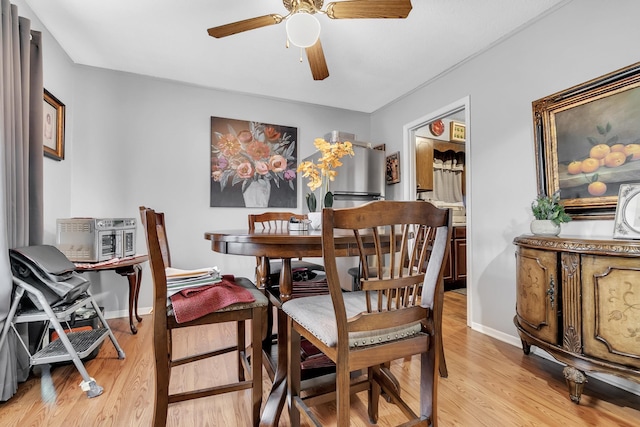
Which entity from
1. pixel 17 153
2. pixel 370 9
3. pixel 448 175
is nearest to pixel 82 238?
pixel 17 153

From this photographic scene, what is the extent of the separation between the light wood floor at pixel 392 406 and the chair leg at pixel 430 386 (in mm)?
481

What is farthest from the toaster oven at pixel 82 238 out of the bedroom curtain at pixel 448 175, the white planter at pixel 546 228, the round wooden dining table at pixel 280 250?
the bedroom curtain at pixel 448 175

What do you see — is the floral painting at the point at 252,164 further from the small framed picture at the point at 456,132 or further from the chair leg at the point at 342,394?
the chair leg at the point at 342,394

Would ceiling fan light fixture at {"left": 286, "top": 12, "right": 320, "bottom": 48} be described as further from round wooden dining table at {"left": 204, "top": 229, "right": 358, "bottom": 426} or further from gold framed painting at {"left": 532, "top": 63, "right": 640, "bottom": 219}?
gold framed painting at {"left": 532, "top": 63, "right": 640, "bottom": 219}

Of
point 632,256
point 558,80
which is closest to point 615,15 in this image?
point 558,80

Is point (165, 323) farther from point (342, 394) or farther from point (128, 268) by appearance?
point (128, 268)

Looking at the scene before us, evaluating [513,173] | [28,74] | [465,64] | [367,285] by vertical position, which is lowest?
[367,285]

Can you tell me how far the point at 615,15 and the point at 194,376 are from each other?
10.9 feet

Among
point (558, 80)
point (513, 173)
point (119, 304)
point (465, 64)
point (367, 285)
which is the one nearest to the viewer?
point (367, 285)

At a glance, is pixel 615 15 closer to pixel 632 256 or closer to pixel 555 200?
pixel 555 200

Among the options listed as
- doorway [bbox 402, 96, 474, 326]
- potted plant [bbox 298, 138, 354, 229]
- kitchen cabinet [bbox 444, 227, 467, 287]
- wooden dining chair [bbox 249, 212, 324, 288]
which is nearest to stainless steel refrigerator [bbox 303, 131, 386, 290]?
doorway [bbox 402, 96, 474, 326]

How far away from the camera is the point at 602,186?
185 centimetres

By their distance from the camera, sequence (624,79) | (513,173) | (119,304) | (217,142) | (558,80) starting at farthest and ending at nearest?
(217,142) → (119,304) → (513,173) → (558,80) → (624,79)

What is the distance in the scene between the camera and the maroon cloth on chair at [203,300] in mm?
1224
